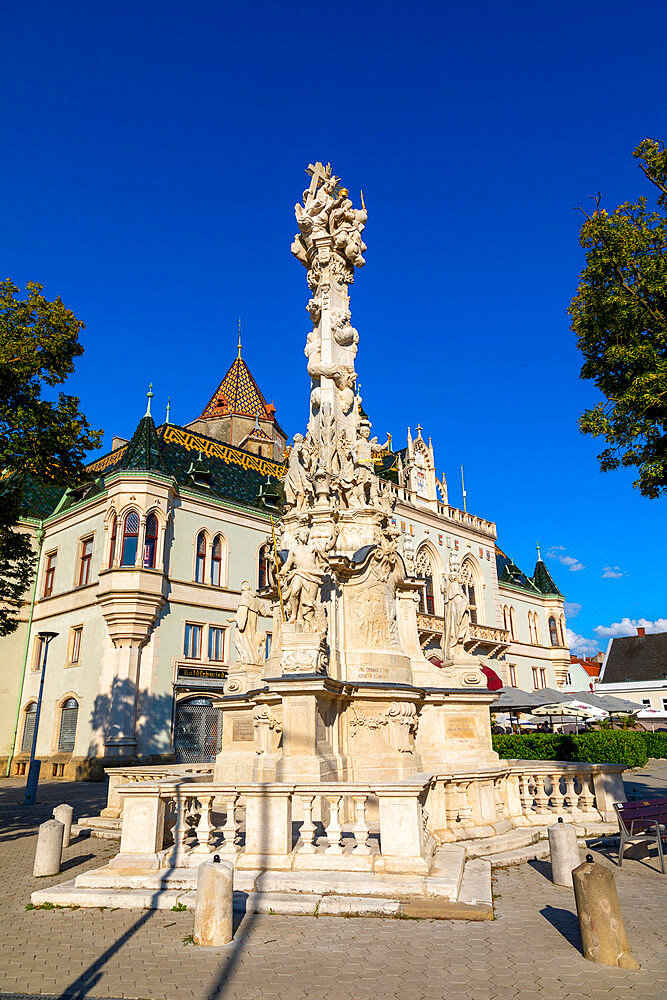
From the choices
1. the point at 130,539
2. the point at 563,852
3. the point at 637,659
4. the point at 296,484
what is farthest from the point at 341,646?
the point at 637,659

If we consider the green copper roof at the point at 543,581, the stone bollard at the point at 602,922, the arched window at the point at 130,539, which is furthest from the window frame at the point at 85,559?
the green copper roof at the point at 543,581

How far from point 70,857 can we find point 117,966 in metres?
6.32

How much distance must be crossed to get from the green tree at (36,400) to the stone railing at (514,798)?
339 inches

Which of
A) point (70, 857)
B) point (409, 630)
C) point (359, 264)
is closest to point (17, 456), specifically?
point (70, 857)

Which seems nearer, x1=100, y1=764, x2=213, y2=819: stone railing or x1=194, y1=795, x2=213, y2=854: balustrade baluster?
x1=194, y1=795, x2=213, y2=854: balustrade baluster

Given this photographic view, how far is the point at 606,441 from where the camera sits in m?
12.8

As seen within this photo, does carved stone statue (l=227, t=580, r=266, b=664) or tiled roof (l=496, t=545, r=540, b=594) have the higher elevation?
tiled roof (l=496, t=545, r=540, b=594)

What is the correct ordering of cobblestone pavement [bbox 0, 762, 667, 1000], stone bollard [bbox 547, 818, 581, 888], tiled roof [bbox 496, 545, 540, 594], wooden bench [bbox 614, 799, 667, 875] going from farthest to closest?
tiled roof [bbox 496, 545, 540, 594] < wooden bench [bbox 614, 799, 667, 875] < stone bollard [bbox 547, 818, 581, 888] < cobblestone pavement [bbox 0, 762, 667, 1000]

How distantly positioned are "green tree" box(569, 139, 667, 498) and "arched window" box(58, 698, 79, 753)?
83.9ft

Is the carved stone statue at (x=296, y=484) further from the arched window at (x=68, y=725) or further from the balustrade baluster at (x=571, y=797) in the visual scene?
the arched window at (x=68, y=725)

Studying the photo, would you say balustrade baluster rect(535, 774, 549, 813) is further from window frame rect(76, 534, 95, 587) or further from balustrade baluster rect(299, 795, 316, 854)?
window frame rect(76, 534, 95, 587)

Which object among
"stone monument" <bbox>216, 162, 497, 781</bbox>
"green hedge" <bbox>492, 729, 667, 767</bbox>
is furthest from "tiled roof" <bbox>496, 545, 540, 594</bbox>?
"stone monument" <bbox>216, 162, 497, 781</bbox>

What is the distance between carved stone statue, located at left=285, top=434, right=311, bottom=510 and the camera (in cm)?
1392

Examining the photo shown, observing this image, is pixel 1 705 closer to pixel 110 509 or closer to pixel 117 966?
pixel 110 509
